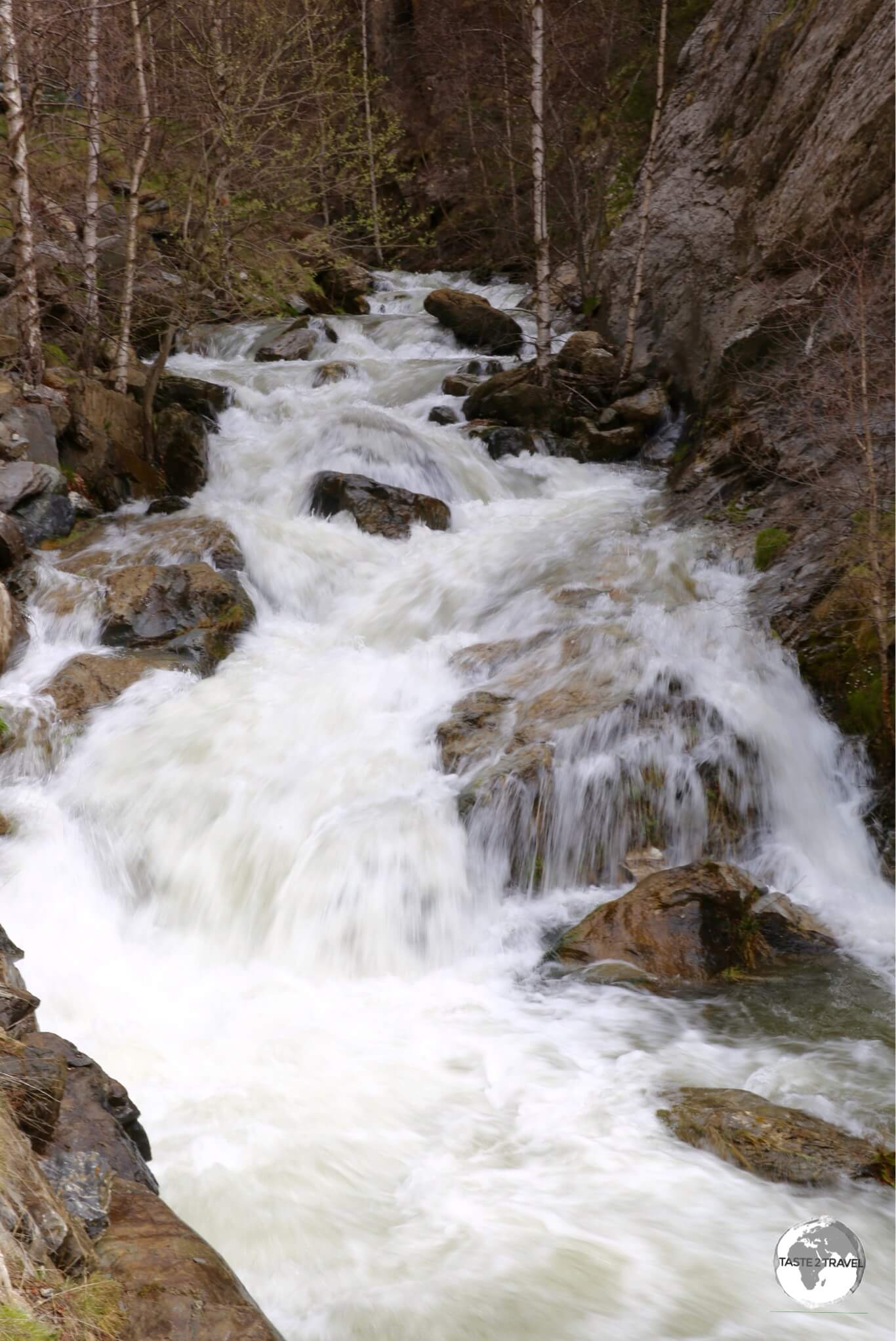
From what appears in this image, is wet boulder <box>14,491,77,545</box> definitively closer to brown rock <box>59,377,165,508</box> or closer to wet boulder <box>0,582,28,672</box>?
brown rock <box>59,377,165,508</box>

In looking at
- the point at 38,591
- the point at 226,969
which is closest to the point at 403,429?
the point at 38,591

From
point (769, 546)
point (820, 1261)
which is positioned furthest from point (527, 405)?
point (820, 1261)

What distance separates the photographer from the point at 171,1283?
2729mm

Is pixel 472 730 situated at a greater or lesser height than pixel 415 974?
greater

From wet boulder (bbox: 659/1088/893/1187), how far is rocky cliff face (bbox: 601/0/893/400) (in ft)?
30.7

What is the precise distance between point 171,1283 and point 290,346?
57.0ft

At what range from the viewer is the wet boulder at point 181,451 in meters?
12.4

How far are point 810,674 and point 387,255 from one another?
2421 cm

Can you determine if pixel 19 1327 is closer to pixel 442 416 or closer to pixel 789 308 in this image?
pixel 789 308

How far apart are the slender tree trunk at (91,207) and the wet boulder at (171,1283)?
1108 cm

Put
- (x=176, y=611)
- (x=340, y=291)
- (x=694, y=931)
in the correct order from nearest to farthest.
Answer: (x=694, y=931) → (x=176, y=611) → (x=340, y=291)

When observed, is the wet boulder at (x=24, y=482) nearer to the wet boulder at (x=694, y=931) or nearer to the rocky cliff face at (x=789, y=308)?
the rocky cliff face at (x=789, y=308)

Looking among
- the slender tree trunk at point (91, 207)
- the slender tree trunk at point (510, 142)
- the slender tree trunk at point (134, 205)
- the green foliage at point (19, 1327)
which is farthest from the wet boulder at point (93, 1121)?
the slender tree trunk at point (510, 142)

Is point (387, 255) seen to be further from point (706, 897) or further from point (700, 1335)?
point (700, 1335)
